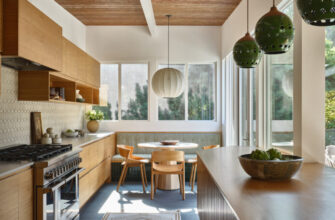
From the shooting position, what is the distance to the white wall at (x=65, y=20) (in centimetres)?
412

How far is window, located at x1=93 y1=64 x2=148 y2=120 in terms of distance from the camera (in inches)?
239

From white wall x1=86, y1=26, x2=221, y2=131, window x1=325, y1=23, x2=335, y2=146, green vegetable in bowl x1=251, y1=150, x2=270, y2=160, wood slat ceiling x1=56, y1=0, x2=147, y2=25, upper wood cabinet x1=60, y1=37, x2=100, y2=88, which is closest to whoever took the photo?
green vegetable in bowl x1=251, y1=150, x2=270, y2=160

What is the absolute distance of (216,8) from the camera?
16.0ft

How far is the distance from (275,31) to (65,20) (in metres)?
4.21

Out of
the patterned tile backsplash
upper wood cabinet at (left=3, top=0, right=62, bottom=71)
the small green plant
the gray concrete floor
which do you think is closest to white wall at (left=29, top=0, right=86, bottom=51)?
upper wood cabinet at (left=3, top=0, right=62, bottom=71)

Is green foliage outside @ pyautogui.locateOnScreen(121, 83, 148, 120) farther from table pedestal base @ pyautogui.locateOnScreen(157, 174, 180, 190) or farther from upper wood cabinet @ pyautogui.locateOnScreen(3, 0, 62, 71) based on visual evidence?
upper wood cabinet @ pyautogui.locateOnScreen(3, 0, 62, 71)

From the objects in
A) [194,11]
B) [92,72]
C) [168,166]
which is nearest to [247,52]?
[168,166]

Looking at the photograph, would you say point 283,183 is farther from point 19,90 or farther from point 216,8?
point 216,8

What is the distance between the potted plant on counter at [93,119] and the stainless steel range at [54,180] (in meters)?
2.38

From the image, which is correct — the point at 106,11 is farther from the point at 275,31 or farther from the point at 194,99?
the point at 275,31

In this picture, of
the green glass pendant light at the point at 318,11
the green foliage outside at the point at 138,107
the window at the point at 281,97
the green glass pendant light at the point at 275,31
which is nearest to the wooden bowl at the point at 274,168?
the green glass pendant light at the point at 275,31

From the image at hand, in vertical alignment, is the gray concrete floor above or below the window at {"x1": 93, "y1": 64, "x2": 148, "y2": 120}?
below

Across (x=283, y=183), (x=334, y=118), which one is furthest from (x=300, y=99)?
(x=283, y=183)

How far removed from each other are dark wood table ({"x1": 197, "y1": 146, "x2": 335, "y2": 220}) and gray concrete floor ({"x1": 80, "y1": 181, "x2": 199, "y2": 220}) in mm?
1974
